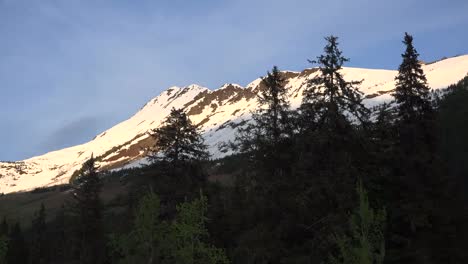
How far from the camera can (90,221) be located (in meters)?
39.7

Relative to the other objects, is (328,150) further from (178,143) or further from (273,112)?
(178,143)

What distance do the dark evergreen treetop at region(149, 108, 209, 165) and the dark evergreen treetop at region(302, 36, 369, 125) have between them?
8856 millimetres

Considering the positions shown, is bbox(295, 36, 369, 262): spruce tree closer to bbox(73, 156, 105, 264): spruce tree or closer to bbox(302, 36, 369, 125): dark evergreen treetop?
bbox(302, 36, 369, 125): dark evergreen treetop

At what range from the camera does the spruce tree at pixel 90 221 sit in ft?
126

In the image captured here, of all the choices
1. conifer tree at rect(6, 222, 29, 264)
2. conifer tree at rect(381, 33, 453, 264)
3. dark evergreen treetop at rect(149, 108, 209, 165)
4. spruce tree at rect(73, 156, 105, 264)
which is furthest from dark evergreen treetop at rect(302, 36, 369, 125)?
conifer tree at rect(6, 222, 29, 264)

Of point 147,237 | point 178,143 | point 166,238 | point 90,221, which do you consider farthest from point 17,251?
point 166,238

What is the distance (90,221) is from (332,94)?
24.7 metres

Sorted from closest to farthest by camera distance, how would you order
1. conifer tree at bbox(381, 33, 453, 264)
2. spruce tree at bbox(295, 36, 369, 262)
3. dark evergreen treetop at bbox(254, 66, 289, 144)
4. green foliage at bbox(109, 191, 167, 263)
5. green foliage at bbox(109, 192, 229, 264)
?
green foliage at bbox(109, 192, 229, 264), green foliage at bbox(109, 191, 167, 263), spruce tree at bbox(295, 36, 369, 262), conifer tree at bbox(381, 33, 453, 264), dark evergreen treetop at bbox(254, 66, 289, 144)

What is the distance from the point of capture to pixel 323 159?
23312 millimetres

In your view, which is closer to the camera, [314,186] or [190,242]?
[190,242]

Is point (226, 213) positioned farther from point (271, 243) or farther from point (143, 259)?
point (143, 259)

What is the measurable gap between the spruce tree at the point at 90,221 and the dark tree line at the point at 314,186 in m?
8.87

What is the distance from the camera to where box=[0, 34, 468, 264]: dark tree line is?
18984 mm

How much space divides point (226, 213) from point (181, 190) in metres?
6.59
